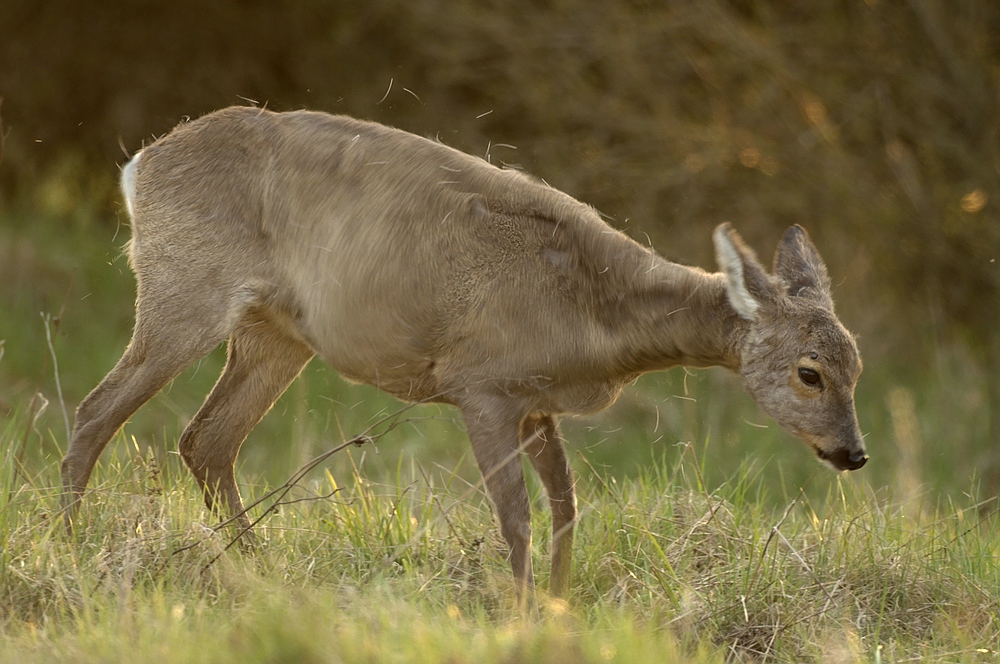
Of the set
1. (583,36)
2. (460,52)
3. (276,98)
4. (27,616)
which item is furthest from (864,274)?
(27,616)

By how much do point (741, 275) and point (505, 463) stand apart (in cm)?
111

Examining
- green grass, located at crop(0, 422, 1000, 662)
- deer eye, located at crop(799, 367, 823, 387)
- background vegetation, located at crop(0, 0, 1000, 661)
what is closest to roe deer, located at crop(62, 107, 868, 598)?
deer eye, located at crop(799, 367, 823, 387)

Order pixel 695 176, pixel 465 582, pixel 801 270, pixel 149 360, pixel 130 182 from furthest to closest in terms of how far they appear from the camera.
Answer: pixel 695 176 → pixel 130 182 → pixel 149 360 → pixel 801 270 → pixel 465 582

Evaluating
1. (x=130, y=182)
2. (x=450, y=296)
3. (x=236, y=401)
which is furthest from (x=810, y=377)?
(x=130, y=182)

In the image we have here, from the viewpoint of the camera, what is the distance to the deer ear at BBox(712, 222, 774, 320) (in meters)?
4.88

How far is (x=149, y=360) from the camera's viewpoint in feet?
18.0

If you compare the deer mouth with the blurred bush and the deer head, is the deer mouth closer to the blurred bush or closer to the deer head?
the deer head

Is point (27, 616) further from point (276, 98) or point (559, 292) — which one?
point (276, 98)

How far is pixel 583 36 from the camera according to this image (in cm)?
1062

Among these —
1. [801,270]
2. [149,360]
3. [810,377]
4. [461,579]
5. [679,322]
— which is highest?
[801,270]

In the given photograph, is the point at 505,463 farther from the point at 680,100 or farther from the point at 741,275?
the point at 680,100

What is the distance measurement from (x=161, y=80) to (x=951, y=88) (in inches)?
293

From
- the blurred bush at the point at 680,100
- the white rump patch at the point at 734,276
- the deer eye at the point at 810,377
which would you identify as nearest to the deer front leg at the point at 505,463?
the white rump patch at the point at 734,276

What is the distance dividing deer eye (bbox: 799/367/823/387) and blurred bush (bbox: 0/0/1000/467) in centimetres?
524
